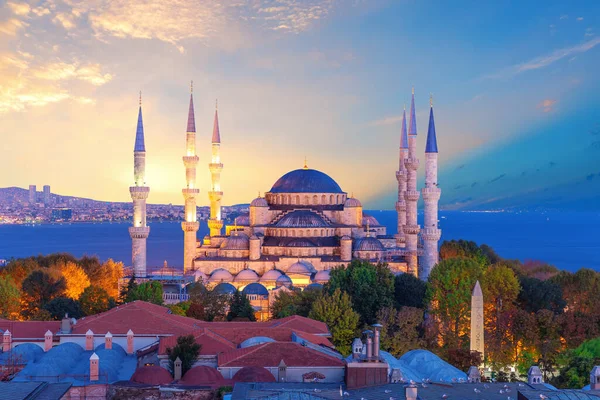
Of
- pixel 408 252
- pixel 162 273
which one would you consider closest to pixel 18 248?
pixel 162 273

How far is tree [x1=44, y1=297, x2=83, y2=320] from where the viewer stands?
27.0 metres

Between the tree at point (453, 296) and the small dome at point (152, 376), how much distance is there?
1156 centimetres

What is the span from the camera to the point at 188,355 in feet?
60.2

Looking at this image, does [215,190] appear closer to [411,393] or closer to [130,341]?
[130,341]

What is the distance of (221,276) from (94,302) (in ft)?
26.6

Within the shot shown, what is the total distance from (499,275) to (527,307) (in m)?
2.22

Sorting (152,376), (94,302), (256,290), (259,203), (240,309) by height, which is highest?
(259,203)

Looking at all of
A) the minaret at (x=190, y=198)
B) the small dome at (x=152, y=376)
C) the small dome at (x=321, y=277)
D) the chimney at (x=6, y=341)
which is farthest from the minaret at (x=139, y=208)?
the small dome at (x=152, y=376)

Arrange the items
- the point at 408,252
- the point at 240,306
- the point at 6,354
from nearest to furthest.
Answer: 1. the point at 6,354
2. the point at 240,306
3. the point at 408,252

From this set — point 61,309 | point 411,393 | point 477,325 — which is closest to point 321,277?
point 477,325

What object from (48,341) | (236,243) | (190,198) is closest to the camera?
(48,341)

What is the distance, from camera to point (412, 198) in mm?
39969

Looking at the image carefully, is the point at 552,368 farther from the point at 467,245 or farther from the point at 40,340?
the point at 467,245

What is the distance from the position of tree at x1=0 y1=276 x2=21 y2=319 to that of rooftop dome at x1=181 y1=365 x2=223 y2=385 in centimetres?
1492
